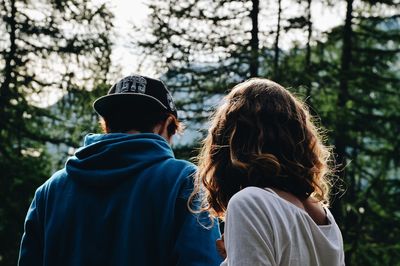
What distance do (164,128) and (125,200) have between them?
1.25ft

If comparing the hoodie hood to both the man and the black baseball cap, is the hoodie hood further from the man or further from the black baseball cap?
the black baseball cap

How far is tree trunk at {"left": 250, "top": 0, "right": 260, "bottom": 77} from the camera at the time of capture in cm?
1144

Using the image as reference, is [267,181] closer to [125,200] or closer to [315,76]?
[125,200]

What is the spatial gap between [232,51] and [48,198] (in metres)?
9.98

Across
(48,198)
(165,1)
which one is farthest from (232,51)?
(48,198)

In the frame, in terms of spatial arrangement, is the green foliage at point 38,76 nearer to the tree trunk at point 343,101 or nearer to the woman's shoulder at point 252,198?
the tree trunk at point 343,101

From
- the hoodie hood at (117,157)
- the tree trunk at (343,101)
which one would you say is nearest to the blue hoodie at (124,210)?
the hoodie hood at (117,157)

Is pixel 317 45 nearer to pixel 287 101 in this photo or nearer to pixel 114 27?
pixel 114 27

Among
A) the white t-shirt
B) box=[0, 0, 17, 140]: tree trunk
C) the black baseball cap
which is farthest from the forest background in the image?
the white t-shirt

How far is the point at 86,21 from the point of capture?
40.1 ft

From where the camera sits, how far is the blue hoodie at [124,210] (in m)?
2.15

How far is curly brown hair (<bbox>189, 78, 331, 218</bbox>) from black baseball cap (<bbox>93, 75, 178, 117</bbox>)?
1.39ft

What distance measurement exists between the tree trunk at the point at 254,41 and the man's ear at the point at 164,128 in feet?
29.9

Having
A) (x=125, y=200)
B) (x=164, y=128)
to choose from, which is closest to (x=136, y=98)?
(x=164, y=128)
